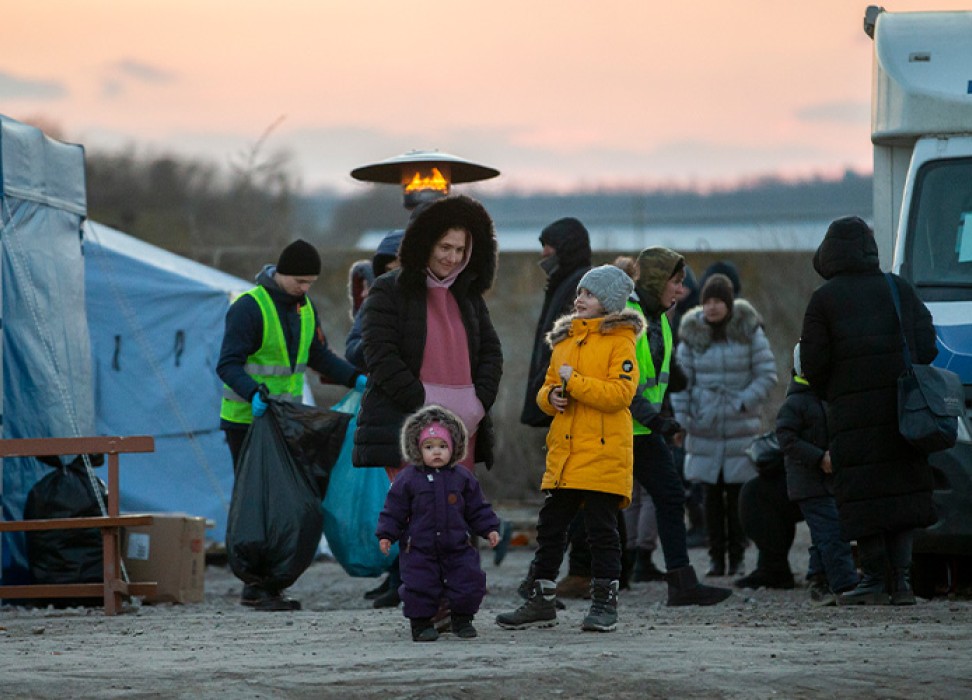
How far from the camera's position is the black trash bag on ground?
9.29 metres

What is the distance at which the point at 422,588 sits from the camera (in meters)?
6.61

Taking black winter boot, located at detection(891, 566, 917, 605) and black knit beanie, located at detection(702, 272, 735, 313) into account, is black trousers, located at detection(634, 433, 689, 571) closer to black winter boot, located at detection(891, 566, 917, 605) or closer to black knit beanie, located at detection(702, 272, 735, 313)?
black winter boot, located at detection(891, 566, 917, 605)

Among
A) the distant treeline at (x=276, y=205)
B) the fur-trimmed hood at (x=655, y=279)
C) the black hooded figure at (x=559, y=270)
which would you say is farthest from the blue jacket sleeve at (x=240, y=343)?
the distant treeline at (x=276, y=205)

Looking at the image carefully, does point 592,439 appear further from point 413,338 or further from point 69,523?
point 69,523

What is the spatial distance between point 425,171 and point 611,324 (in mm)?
4038

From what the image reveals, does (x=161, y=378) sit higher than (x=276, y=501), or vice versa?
(x=161, y=378)

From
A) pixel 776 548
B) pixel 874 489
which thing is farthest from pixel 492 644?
pixel 776 548

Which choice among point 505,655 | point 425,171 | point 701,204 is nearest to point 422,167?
point 425,171

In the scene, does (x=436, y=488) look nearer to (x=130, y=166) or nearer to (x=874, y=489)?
(x=874, y=489)

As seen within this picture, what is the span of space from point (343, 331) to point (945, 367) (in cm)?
1031

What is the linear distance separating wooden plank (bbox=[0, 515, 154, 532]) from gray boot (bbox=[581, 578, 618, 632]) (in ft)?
9.54

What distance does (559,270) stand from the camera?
28.6 feet

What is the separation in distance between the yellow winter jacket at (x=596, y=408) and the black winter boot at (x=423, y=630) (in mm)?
787

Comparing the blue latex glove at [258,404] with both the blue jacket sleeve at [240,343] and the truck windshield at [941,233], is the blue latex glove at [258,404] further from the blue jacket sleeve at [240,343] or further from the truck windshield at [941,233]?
the truck windshield at [941,233]
